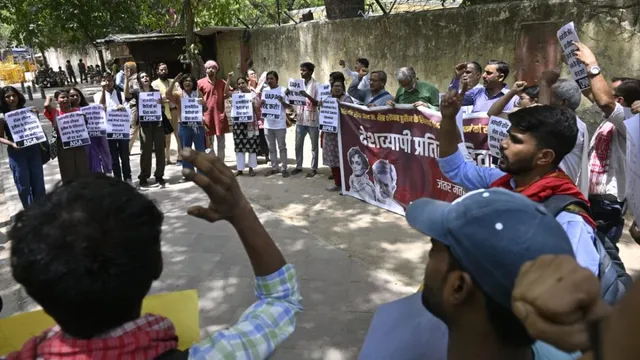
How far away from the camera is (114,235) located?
3.28 feet

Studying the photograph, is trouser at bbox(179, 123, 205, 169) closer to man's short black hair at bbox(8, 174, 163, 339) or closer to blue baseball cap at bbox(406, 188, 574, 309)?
man's short black hair at bbox(8, 174, 163, 339)

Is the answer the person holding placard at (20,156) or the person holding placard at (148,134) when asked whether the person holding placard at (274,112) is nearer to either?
the person holding placard at (148,134)

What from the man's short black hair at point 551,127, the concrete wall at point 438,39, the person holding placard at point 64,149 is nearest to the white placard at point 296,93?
the concrete wall at point 438,39

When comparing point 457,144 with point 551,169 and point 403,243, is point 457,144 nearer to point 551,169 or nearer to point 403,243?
point 551,169

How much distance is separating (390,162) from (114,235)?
16.3ft

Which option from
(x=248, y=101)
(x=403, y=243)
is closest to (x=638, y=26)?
(x=403, y=243)

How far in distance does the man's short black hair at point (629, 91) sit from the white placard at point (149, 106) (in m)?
5.89

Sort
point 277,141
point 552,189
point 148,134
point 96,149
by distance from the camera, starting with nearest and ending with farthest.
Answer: point 552,189
point 96,149
point 148,134
point 277,141

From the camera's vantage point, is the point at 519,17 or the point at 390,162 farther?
the point at 519,17

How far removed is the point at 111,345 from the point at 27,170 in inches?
221

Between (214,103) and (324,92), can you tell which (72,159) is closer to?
(214,103)

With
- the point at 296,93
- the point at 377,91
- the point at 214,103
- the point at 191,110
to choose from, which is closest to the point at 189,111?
the point at 191,110

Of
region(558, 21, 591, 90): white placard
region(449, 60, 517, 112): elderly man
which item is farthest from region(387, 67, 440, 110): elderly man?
region(558, 21, 591, 90): white placard

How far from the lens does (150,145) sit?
24.1 feet
